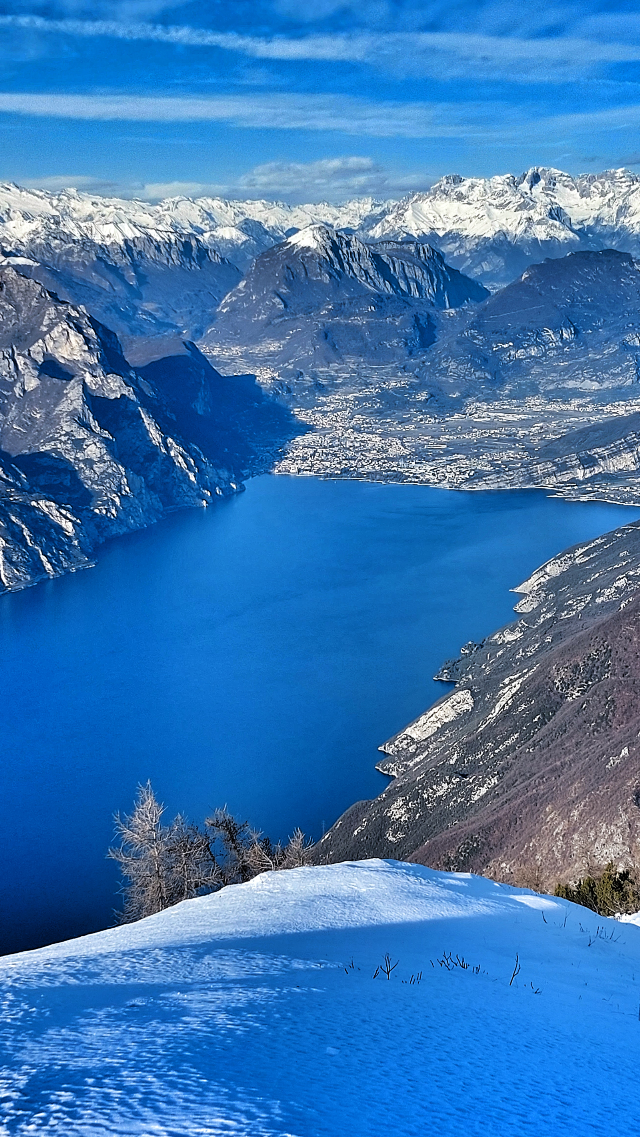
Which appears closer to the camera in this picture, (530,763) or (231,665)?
(530,763)

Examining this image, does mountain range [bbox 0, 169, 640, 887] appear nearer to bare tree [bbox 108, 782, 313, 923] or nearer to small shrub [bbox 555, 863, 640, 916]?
small shrub [bbox 555, 863, 640, 916]

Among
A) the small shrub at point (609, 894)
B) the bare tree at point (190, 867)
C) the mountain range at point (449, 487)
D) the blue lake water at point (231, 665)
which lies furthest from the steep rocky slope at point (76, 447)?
the small shrub at point (609, 894)

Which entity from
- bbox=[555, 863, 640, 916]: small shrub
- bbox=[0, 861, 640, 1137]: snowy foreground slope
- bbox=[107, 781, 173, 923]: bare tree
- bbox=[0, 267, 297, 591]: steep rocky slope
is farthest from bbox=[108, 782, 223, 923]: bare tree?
bbox=[0, 267, 297, 591]: steep rocky slope

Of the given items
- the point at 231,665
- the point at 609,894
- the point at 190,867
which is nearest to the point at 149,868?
the point at 190,867

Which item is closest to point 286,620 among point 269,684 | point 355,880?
point 269,684

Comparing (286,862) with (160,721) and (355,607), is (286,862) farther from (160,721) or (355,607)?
(355,607)

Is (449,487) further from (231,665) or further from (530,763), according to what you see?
(530,763)

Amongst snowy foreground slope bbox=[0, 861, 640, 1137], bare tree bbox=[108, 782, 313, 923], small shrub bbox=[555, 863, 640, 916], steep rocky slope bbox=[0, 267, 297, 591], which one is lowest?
bare tree bbox=[108, 782, 313, 923]
